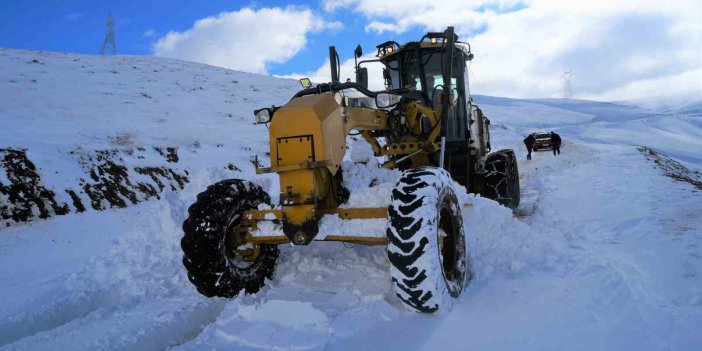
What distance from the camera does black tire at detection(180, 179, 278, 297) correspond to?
4.18 m

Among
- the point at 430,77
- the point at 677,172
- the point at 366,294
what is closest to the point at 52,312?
the point at 366,294

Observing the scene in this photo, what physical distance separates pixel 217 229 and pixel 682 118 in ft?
228

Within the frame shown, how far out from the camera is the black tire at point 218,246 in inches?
165

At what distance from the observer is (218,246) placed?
4.26 m

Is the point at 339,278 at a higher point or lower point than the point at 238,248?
lower

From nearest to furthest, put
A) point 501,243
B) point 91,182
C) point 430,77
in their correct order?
point 501,243 < point 430,77 < point 91,182

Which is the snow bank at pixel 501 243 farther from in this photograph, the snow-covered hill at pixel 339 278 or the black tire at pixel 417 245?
the black tire at pixel 417 245

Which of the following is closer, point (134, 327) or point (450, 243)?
point (134, 327)

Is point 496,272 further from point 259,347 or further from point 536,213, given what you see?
point 536,213

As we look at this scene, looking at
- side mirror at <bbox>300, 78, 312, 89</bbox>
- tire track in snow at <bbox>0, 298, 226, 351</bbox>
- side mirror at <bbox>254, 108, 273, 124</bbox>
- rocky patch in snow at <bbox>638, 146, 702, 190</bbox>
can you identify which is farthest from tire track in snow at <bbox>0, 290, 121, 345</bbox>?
rocky patch in snow at <bbox>638, 146, 702, 190</bbox>

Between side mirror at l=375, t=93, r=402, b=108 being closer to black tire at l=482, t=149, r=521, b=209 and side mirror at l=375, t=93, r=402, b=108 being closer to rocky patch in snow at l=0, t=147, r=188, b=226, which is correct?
black tire at l=482, t=149, r=521, b=209

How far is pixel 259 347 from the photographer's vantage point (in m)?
3.32

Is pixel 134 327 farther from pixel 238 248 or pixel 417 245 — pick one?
pixel 417 245

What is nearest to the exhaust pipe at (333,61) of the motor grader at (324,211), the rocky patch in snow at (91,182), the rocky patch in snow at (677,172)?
the motor grader at (324,211)
